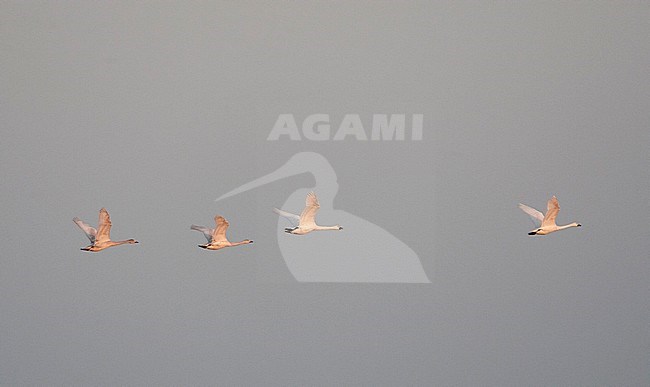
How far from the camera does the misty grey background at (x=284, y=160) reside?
22.5 feet

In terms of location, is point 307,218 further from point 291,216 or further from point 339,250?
point 339,250

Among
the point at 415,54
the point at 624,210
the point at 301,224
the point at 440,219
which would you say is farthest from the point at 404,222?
the point at 624,210

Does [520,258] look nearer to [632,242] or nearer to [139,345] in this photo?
[632,242]

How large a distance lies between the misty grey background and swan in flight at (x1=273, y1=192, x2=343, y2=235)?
0.17 m

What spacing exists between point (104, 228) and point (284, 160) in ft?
4.96

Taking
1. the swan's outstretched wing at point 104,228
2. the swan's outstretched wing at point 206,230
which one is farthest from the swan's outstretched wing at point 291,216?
the swan's outstretched wing at point 104,228

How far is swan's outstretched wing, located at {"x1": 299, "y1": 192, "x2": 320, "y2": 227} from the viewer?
6.44 metres

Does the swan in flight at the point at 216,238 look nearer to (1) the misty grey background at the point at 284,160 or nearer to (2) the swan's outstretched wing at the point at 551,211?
(1) the misty grey background at the point at 284,160

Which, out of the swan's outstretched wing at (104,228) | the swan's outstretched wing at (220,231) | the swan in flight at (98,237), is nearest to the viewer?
the swan's outstretched wing at (104,228)

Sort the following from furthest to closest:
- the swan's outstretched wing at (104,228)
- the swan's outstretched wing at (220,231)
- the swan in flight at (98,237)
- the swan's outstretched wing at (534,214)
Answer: the swan's outstretched wing at (534,214)
the swan in flight at (98,237)
the swan's outstretched wing at (220,231)
the swan's outstretched wing at (104,228)

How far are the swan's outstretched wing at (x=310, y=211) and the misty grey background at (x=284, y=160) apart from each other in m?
0.32

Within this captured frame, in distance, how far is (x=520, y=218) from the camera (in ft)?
22.6

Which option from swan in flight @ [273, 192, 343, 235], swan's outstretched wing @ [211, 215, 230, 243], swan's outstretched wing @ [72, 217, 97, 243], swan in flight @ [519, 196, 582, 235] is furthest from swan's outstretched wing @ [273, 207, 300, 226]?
swan in flight @ [519, 196, 582, 235]

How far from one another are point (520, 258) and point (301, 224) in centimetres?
182
